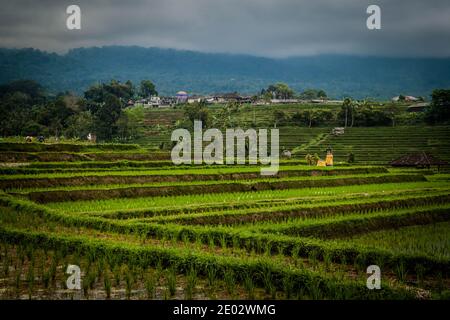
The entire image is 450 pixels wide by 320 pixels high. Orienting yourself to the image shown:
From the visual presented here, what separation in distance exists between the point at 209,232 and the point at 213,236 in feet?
0.46

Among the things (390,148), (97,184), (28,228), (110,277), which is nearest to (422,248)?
(110,277)

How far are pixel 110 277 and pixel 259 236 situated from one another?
11.4ft

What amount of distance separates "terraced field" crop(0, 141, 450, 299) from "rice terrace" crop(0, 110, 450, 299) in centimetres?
3

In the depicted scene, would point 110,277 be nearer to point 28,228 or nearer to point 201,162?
point 28,228

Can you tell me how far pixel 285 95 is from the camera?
114 metres

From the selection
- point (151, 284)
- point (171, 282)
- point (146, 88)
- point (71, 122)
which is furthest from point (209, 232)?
point (146, 88)

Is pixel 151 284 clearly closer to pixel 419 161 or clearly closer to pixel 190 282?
pixel 190 282

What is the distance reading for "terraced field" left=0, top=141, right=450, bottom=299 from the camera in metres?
9.12

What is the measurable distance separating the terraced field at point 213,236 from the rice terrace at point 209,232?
3 centimetres

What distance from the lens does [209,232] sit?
12953 mm
